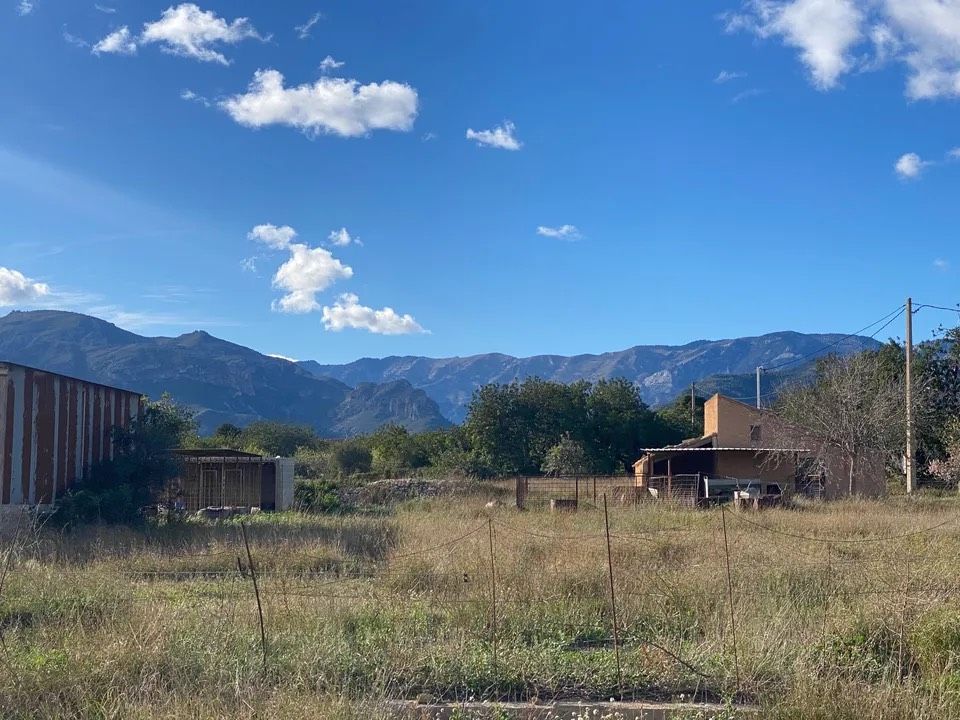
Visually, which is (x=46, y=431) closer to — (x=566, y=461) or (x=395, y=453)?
(x=566, y=461)

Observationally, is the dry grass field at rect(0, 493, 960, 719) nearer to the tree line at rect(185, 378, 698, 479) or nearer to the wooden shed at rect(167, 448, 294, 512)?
the wooden shed at rect(167, 448, 294, 512)

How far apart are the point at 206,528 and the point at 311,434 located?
6604 centimetres

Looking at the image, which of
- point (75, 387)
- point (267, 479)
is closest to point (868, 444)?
point (267, 479)

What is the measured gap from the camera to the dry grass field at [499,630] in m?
6.23

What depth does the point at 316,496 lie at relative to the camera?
32.0 meters

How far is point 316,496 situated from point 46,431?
40.7 ft

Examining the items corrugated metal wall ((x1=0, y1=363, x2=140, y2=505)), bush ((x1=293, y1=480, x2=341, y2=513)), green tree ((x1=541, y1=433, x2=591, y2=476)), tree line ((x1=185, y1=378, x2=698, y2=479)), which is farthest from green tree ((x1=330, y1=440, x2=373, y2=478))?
corrugated metal wall ((x1=0, y1=363, x2=140, y2=505))

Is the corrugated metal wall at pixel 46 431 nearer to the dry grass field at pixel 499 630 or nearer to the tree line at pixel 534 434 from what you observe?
the dry grass field at pixel 499 630

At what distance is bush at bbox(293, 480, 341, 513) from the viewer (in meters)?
29.4

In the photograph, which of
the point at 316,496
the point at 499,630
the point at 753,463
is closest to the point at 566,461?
the point at 753,463

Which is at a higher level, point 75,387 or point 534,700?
point 75,387

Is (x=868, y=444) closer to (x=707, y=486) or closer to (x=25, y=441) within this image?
(x=707, y=486)

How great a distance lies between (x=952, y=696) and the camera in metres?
6.22

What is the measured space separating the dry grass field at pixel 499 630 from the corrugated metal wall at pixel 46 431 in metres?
7.46
